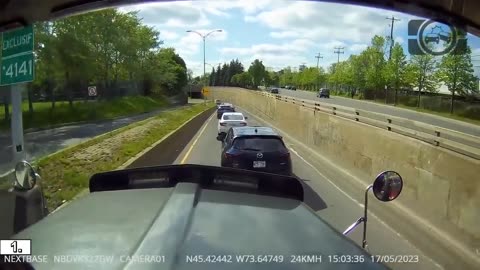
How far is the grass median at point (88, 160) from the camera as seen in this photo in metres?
6.82

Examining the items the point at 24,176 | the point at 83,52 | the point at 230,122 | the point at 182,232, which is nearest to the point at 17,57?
the point at 24,176

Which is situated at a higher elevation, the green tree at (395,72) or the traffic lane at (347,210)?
the green tree at (395,72)

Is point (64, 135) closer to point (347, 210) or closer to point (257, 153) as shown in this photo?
point (257, 153)

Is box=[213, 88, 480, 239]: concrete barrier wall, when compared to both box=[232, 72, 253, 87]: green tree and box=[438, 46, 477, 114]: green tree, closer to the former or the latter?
box=[438, 46, 477, 114]: green tree

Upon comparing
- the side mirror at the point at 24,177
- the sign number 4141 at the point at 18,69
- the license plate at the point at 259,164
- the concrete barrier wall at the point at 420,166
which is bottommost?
the license plate at the point at 259,164

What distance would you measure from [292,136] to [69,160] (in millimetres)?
17108

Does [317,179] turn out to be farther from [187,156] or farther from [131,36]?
[131,36]

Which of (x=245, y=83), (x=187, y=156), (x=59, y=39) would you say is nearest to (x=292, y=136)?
(x=187, y=156)

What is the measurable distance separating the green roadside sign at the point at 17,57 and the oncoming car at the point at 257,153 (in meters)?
6.07

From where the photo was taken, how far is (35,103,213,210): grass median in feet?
22.4

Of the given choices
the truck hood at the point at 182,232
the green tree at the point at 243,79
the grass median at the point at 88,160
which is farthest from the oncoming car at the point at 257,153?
→ the green tree at the point at 243,79

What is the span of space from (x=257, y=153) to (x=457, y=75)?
98.1 ft

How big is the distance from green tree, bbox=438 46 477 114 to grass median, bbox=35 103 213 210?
24.5 meters
